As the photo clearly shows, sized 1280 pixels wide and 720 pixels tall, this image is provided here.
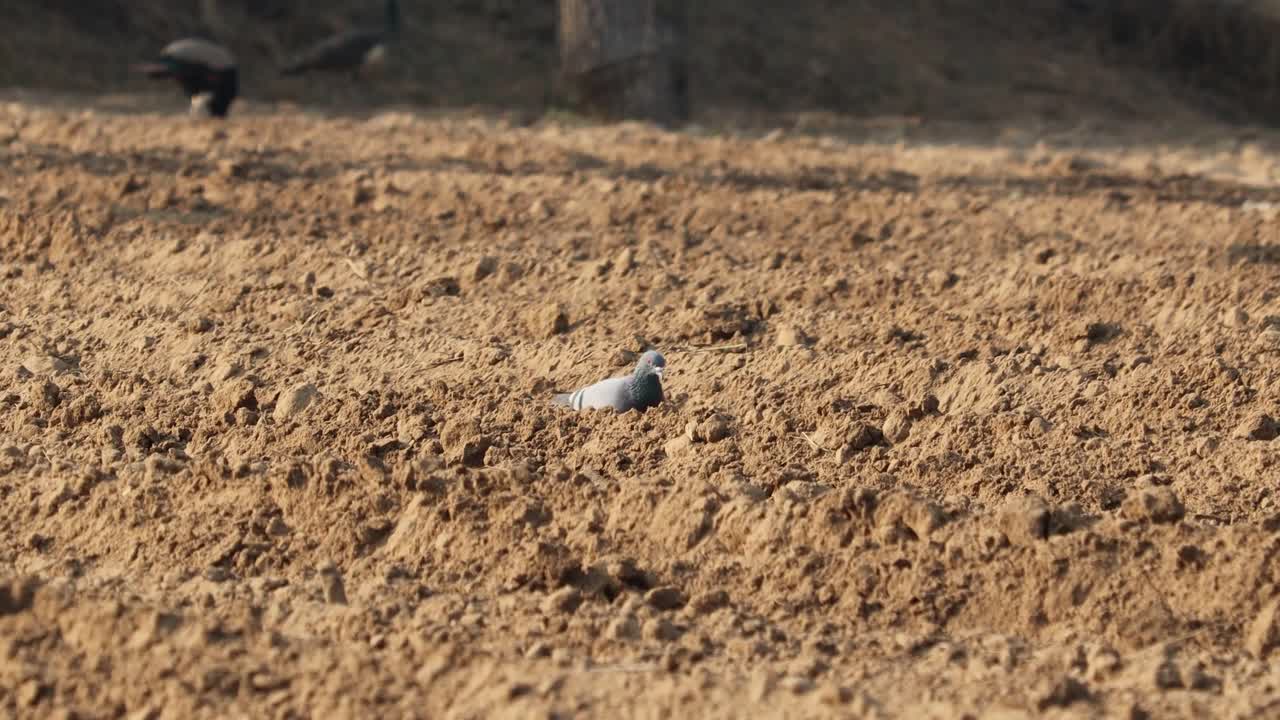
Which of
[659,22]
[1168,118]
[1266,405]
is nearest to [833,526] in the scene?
[1266,405]

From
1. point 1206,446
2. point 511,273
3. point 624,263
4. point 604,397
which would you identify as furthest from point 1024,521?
point 511,273

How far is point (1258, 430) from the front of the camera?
460cm

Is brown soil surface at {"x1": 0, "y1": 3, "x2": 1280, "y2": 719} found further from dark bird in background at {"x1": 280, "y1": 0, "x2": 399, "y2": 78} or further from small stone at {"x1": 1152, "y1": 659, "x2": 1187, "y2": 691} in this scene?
dark bird in background at {"x1": 280, "y1": 0, "x2": 399, "y2": 78}

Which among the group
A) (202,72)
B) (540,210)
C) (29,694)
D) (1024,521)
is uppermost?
(202,72)

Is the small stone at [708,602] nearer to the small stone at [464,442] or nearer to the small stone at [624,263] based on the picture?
the small stone at [464,442]

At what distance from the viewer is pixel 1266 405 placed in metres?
4.75

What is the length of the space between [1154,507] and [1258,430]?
27.1 inches

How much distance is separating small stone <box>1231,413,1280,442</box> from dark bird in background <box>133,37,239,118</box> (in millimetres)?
5660

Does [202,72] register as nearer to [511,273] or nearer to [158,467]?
[511,273]

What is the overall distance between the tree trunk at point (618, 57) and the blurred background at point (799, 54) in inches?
12.6

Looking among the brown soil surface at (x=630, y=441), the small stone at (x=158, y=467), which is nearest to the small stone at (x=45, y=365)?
the brown soil surface at (x=630, y=441)

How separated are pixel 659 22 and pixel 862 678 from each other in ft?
22.2

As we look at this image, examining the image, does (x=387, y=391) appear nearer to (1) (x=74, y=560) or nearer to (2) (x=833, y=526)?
(1) (x=74, y=560)

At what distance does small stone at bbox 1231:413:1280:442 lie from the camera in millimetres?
4594
